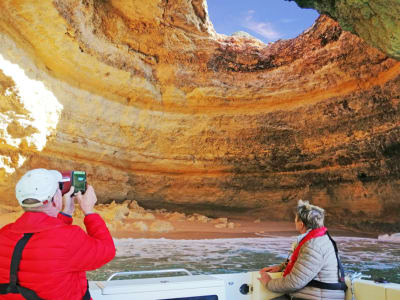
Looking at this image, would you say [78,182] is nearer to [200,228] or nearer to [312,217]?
[312,217]

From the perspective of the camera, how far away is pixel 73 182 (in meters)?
1.59

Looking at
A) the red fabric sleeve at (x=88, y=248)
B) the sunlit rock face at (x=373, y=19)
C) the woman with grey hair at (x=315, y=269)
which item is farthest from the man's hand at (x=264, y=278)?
the sunlit rock face at (x=373, y=19)

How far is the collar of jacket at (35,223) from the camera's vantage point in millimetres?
1305

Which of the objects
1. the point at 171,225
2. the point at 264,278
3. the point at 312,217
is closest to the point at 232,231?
the point at 171,225

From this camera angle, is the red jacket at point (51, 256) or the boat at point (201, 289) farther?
the boat at point (201, 289)

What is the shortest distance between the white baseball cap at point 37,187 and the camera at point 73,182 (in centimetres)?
15

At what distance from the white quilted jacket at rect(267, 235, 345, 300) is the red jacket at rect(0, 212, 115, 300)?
4.10 feet

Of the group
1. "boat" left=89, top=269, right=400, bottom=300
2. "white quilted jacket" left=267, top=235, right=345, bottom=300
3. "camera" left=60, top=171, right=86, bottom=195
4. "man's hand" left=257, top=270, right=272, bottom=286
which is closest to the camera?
"camera" left=60, top=171, right=86, bottom=195

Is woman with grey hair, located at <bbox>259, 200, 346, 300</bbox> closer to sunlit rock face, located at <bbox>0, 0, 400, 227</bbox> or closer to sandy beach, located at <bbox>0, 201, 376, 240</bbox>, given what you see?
sandy beach, located at <bbox>0, 201, 376, 240</bbox>

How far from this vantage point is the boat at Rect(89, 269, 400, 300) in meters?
1.96

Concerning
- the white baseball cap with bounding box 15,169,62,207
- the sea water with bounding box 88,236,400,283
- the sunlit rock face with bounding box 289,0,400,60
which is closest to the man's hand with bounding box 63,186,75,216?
the white baseball cap with bounding box 15,169,62,207

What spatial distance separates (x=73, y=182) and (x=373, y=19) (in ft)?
17.6

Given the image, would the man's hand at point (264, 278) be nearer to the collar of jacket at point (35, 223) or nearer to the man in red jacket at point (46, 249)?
the man in red jacket at point (46, 249)

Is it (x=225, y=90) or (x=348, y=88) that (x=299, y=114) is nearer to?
(x=348, y=88)
